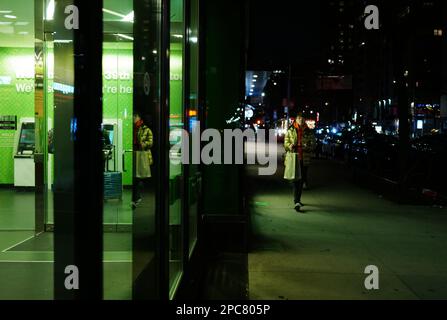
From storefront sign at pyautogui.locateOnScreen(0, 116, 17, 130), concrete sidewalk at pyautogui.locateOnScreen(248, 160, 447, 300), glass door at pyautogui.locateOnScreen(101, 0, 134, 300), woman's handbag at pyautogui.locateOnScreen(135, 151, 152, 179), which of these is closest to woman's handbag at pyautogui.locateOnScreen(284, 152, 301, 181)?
concrete sidewalk at pyautogui.locateOnScreen(248, 160, 447, 300)

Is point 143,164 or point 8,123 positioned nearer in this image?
point 143,164

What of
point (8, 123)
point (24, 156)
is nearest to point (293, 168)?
point (24, 156)

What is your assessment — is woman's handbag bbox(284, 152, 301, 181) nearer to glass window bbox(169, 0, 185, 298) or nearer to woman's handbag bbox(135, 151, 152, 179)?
glass window bbox(169, 0, 185, 298)

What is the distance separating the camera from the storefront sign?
14.1 metres

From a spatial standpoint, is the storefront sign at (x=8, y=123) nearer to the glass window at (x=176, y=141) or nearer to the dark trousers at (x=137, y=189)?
the glass window at (x=176, y=141)

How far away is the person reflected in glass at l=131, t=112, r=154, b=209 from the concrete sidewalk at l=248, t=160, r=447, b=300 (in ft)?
9.10

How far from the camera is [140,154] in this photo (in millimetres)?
4043

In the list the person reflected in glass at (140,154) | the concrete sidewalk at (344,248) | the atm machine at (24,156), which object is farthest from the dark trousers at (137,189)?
the atm machine at (24,156)

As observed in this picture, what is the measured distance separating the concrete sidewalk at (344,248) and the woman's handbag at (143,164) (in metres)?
2.76

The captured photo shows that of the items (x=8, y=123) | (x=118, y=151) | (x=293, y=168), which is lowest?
(x=293, y=168)

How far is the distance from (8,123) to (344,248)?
31.0 ft

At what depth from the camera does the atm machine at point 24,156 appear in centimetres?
1348

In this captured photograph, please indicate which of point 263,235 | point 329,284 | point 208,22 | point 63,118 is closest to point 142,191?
point 63,118

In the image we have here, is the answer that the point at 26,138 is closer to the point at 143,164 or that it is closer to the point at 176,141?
the point at 176,141
